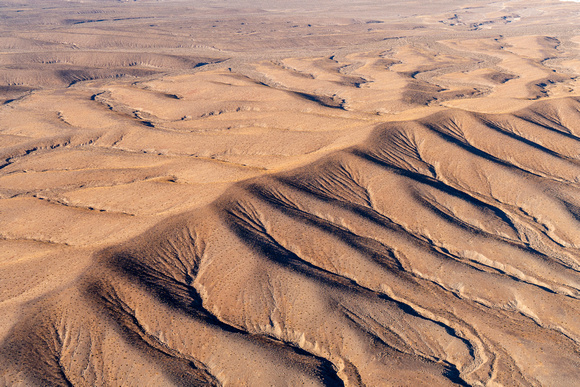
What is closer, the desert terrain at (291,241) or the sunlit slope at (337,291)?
the sunlit slope at (337,291)

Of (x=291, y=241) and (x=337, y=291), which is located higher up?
(x=291, y=241)

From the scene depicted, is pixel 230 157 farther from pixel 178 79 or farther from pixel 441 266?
pixel 178 79

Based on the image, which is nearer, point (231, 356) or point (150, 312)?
point (231, 356)

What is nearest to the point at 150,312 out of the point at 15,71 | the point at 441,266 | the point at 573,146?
the point at 441,266

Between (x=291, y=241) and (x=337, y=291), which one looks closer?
(x=337, y=291)
